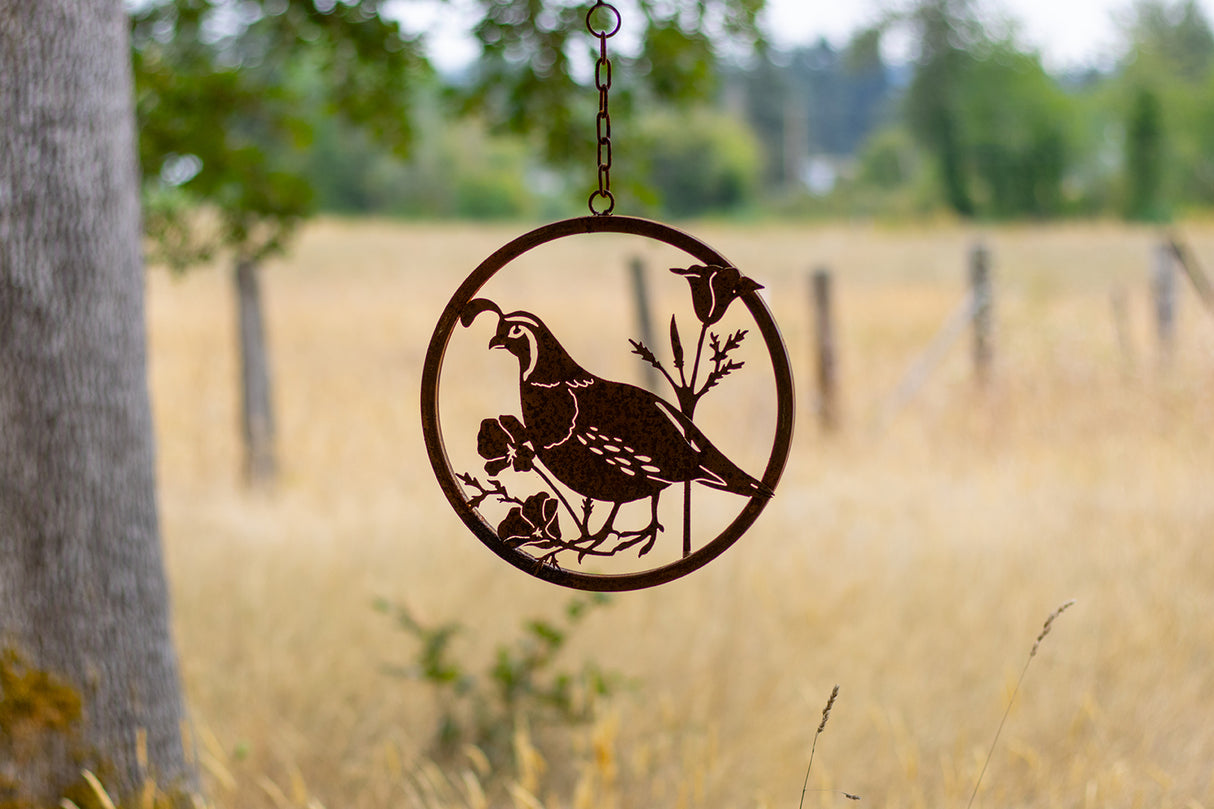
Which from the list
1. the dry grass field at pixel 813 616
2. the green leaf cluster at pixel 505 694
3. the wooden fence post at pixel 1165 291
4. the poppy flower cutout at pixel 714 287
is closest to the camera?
the poppy flower cutout at pixel 714 287

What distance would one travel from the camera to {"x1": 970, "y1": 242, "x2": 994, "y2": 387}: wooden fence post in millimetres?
6406

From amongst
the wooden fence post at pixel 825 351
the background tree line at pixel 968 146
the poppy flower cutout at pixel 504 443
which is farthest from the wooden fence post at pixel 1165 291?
the background tree line at pixel 968 146

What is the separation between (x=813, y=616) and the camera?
325cm

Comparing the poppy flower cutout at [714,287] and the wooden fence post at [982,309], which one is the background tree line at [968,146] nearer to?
the wooden fence post at [982,309]

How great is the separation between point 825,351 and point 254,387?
3.52 metres

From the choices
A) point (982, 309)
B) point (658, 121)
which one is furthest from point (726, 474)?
point (658, 121)

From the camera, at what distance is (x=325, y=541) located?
425 cm

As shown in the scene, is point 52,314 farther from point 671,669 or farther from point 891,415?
point 891,415

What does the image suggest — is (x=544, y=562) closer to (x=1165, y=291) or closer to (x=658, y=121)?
(x=1165, y=291)

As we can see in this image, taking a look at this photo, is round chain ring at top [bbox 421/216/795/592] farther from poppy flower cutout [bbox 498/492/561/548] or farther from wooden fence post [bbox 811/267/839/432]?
wooden fence post [bbox 811/267/839/432]

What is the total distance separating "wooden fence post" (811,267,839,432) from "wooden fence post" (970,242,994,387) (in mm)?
942

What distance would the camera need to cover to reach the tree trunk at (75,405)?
1.85 metres

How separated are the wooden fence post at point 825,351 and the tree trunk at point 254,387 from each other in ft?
11.0

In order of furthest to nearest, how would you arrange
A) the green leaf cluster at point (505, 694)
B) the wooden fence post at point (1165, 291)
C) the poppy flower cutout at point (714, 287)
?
the wooden fence post at point (1165, 291)
the green leaf cluster at point (505, 694)
the poppy flower cutout at point (714, 287)
